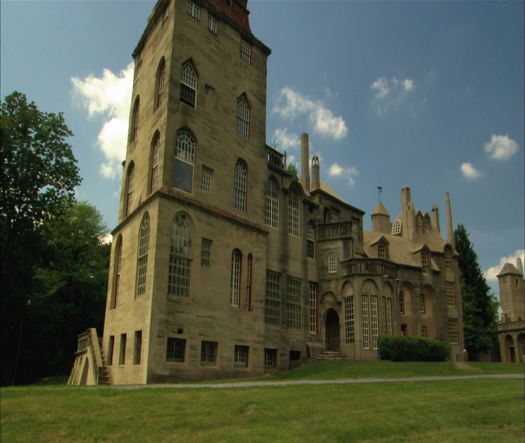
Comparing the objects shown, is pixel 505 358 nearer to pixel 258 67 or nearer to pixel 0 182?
pixel 258 67

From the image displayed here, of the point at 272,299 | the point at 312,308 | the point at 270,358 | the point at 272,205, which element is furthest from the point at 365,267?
the point at 270,358

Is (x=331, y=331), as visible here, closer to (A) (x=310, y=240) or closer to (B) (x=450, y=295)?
(A) (x=310, y=240)

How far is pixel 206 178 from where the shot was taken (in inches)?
1207

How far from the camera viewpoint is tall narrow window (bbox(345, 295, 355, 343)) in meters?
37.4

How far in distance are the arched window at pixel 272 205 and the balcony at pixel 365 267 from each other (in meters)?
6.77

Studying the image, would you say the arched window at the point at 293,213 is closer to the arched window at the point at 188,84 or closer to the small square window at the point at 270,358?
the small square window at the point at 270,358

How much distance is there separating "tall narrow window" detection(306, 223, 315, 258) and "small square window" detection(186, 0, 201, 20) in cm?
1747

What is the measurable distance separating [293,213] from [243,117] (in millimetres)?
8307

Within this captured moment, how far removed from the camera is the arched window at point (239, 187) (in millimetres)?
32656

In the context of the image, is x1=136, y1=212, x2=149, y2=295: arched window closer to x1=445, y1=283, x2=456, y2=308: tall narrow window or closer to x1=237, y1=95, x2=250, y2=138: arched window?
x1=237, y1=95, x2=250, y2=138: arched window

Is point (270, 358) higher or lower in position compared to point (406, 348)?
lower

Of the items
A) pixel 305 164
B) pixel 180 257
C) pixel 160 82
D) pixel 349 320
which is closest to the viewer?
pixel 180 257

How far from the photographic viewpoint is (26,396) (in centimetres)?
1658

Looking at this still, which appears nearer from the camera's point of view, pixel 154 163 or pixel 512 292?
pixel 154 163
